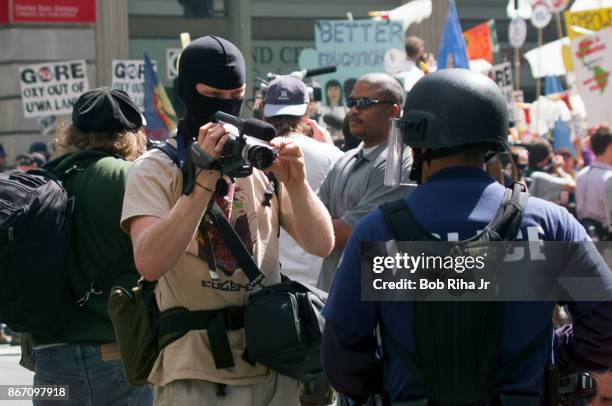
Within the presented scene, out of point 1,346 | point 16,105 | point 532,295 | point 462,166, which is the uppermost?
point 462,166

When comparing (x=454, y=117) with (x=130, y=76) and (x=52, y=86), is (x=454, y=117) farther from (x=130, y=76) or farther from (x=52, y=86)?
(x=130, y=76)

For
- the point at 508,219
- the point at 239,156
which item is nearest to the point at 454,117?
the point at 508,219

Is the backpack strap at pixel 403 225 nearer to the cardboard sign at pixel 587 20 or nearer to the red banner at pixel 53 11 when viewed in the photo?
the cardboard sign at pixel 587 20

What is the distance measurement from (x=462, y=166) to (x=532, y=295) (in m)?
0.36

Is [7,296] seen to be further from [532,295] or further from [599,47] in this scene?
[599,47]

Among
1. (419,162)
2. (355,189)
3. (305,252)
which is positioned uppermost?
(419,162)

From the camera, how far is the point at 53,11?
2131 cm

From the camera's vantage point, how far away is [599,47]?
45.7 ft

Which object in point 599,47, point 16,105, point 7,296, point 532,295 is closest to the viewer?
point 532,295

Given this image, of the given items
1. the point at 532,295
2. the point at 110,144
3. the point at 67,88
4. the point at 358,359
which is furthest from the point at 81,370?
the point at 67,88

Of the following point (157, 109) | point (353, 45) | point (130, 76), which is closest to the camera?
point (353, 45)

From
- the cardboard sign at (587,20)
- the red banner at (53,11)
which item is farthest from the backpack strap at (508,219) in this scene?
the red banner at (53,11)

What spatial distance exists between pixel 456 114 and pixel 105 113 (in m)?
2.04

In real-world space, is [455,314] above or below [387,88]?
below
